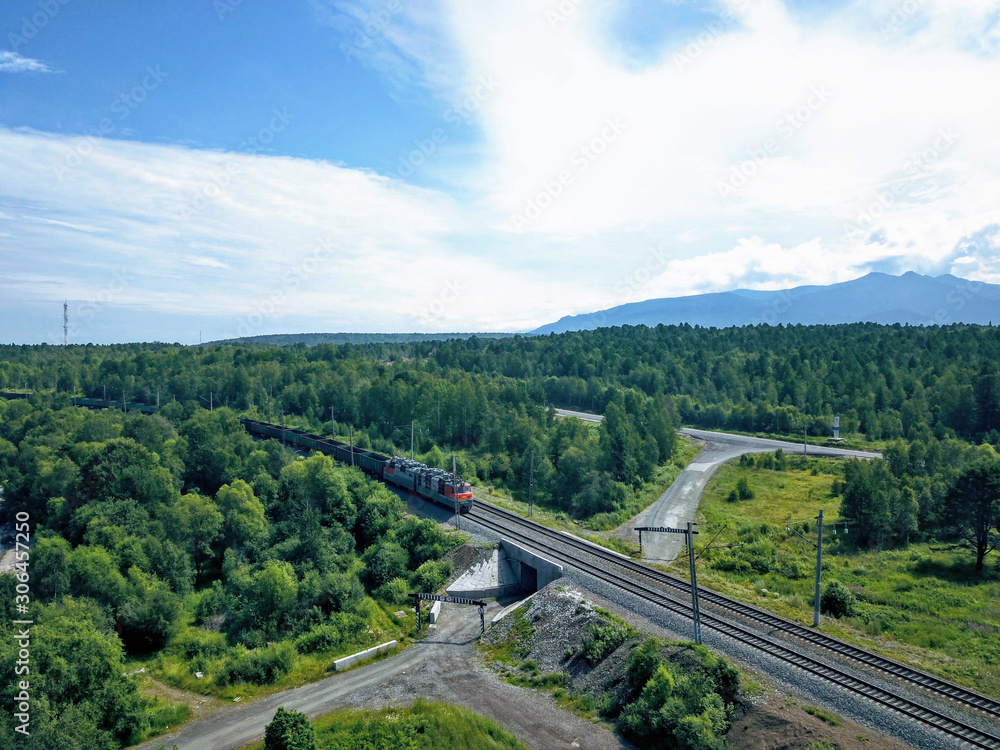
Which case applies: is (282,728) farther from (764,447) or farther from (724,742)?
(764,447)

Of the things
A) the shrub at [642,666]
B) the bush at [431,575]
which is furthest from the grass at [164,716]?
the shrub at [642,666]

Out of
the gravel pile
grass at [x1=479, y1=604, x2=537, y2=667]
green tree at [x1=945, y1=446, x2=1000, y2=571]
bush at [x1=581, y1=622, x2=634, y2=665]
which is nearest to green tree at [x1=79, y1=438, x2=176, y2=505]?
grass at [x1=479, y1=604, x2=537, y2=667]

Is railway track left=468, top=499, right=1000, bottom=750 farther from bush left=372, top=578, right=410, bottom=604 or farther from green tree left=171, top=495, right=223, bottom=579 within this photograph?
green tree left=171, top=495, right=223, bottom=579

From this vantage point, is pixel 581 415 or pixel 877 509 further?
pixel 581 415

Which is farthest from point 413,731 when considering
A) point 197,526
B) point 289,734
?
point 197,526

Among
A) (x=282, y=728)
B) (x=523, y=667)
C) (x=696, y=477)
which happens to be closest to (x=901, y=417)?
(x=696, y=477)

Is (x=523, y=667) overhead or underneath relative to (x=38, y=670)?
underneath

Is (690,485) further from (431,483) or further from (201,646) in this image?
(201,646)
